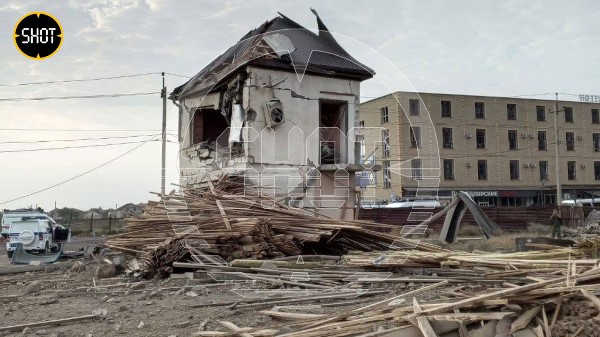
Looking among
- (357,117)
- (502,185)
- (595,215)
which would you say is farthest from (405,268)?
(502,185)

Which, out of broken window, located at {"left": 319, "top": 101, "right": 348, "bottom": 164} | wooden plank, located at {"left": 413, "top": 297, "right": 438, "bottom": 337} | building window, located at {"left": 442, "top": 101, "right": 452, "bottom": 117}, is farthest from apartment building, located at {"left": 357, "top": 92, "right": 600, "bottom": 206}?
wooden plank, located at {"left": 413, "top": 297, "right": 438, "bottom": 337}

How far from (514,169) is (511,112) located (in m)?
5.15

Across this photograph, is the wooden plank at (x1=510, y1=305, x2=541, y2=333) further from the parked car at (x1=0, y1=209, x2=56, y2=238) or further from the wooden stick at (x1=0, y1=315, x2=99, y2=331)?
the parked car at (x1=0, y1=209, x2=56, y2=238)

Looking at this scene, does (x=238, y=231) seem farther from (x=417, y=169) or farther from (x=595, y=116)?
(x=595, y=116)

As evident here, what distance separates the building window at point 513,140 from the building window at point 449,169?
6.59 meters

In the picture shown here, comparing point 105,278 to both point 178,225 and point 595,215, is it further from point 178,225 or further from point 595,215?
point 595,215

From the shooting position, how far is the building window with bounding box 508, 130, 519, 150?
4678 centimetres

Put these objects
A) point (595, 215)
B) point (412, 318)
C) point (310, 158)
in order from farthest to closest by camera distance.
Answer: point (595, 215) → point (310, 158) → point (412, 318)

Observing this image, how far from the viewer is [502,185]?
155 ft

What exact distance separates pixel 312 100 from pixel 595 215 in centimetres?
2109

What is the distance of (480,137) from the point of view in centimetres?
4509

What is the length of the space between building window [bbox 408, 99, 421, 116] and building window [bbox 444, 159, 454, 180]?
36.7m

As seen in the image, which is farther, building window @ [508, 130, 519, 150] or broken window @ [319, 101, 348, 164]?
building window @ [508, 130, 519, 150]

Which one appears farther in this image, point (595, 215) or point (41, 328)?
point (595, 215)
